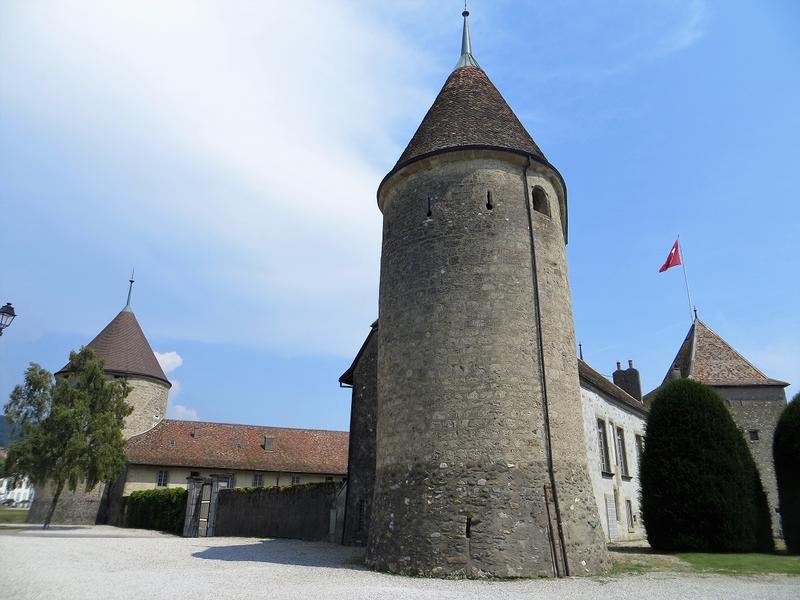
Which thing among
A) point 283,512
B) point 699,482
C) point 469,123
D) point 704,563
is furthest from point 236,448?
point 704,563

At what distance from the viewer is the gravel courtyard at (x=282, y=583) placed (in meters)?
8.07

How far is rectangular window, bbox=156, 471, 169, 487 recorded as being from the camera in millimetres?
30361

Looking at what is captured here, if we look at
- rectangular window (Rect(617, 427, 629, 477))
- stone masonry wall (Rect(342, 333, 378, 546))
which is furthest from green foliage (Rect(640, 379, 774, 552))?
stone masonry wall (Rect(342, 333, 378, 546))

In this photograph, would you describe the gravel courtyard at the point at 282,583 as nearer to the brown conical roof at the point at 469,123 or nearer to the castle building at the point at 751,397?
the brown conical roof at the point at 469,123

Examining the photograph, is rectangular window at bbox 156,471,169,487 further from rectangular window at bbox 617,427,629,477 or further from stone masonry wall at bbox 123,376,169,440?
rectangular window at bbox 617,427,629,477

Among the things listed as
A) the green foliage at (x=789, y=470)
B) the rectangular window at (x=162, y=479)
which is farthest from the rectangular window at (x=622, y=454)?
the rectangular window at (x=162, y=479)

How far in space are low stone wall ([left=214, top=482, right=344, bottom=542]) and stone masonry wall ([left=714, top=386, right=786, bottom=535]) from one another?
18.6m

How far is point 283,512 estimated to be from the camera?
69.1 feet

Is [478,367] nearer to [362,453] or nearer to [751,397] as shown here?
[362,453]

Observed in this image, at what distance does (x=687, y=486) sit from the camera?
15148 millimetres

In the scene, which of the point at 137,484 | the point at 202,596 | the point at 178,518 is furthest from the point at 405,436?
the point at 137,484

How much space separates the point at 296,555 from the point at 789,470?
44.0ft

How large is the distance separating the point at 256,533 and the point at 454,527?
14.9m

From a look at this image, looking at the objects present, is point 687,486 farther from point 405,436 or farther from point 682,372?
point 682,372
